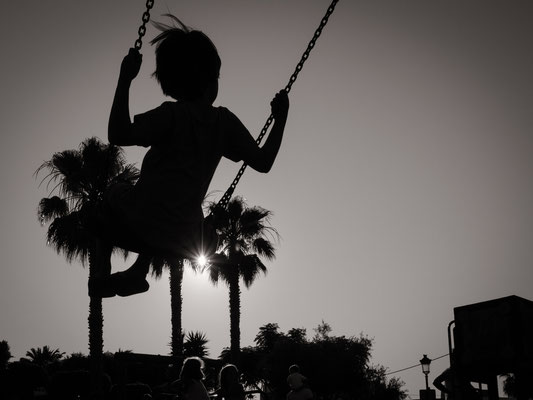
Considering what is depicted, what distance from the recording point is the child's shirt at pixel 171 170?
2959mm

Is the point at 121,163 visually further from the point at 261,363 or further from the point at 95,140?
the point at 261,363

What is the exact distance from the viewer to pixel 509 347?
6539 mm

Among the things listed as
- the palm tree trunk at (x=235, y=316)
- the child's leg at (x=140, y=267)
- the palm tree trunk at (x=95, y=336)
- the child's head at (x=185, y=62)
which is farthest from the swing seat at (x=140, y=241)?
the palm tree trunk at (x=235, y=316)

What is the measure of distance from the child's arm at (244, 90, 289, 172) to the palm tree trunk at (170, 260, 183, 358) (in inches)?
687

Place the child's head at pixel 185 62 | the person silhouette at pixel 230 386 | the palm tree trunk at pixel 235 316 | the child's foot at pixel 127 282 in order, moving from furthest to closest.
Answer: the palm tree trunk at pixel 235 316
the person silhouette at pixel 230 386
the child's foot at pixel 127 282
the child's head at pixel 185 62

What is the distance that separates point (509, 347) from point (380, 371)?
157ft

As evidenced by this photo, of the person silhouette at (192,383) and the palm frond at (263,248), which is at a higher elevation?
the palm frond at (263,248)

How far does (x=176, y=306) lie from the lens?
2131cm

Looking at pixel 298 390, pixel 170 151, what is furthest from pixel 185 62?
pixel 298 390

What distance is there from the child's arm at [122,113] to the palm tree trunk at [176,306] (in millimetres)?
18117

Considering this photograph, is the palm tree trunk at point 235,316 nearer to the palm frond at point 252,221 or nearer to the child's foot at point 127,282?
the palm frond at point 252,221

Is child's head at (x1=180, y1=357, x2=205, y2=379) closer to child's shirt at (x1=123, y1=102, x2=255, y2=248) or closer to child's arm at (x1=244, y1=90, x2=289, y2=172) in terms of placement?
child's arm at (x1=244, y1=90, x2=289, y2=172)

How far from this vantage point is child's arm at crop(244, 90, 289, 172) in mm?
3387

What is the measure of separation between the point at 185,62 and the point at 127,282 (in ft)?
3.83
